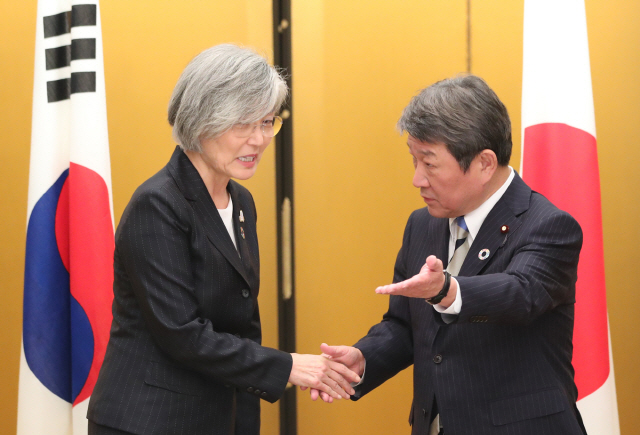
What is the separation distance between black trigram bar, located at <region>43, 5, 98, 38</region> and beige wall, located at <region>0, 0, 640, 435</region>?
1.28 ft

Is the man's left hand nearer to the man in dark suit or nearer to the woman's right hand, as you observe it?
the man in dark suit

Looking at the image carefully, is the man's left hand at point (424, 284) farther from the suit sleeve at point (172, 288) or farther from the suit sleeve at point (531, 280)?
the suit sleeve at point (172, 288)

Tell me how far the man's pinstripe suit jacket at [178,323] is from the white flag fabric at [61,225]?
1024 millimetres

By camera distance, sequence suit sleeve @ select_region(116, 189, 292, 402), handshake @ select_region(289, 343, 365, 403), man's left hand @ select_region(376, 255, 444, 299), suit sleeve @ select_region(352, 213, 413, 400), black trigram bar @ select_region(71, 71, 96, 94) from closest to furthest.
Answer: man's left hand @ select_region(376, 255, 444, 299), suit sleeve @ select_region(116, 189, 292, 402), handshake @ select_region(289, 343, 365, 403), suit sleeve @ select_region(352, 213, 413, 400), black trigram bar @ select_region(71, 71, 96, 94)

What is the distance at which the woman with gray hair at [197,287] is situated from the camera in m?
1.80

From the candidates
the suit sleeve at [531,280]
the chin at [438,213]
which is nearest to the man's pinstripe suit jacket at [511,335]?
the suit sleeve at [531,280]

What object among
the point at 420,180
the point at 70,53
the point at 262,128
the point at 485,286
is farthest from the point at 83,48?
the point at 485,286

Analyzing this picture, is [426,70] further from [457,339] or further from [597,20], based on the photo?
[457,339]

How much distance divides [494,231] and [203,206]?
31.5 inches

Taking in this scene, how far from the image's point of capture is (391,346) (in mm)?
2154

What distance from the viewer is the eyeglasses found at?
6.55 ft

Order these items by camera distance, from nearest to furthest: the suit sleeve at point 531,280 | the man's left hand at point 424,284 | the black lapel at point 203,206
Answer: the man's left hand at point 424,284 < the suit sleeve at point 531,280 < the black lapel at point 203,206

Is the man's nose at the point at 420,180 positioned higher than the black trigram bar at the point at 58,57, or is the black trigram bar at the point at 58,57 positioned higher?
the black trigram bar at the point at 58,57

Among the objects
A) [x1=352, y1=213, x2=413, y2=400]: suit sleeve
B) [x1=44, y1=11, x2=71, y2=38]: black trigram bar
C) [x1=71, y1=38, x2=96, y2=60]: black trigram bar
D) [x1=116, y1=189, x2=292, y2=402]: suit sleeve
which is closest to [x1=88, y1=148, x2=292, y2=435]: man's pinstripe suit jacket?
[x1=116, y1=189, x2=292, y2=402]: suit sleeve
